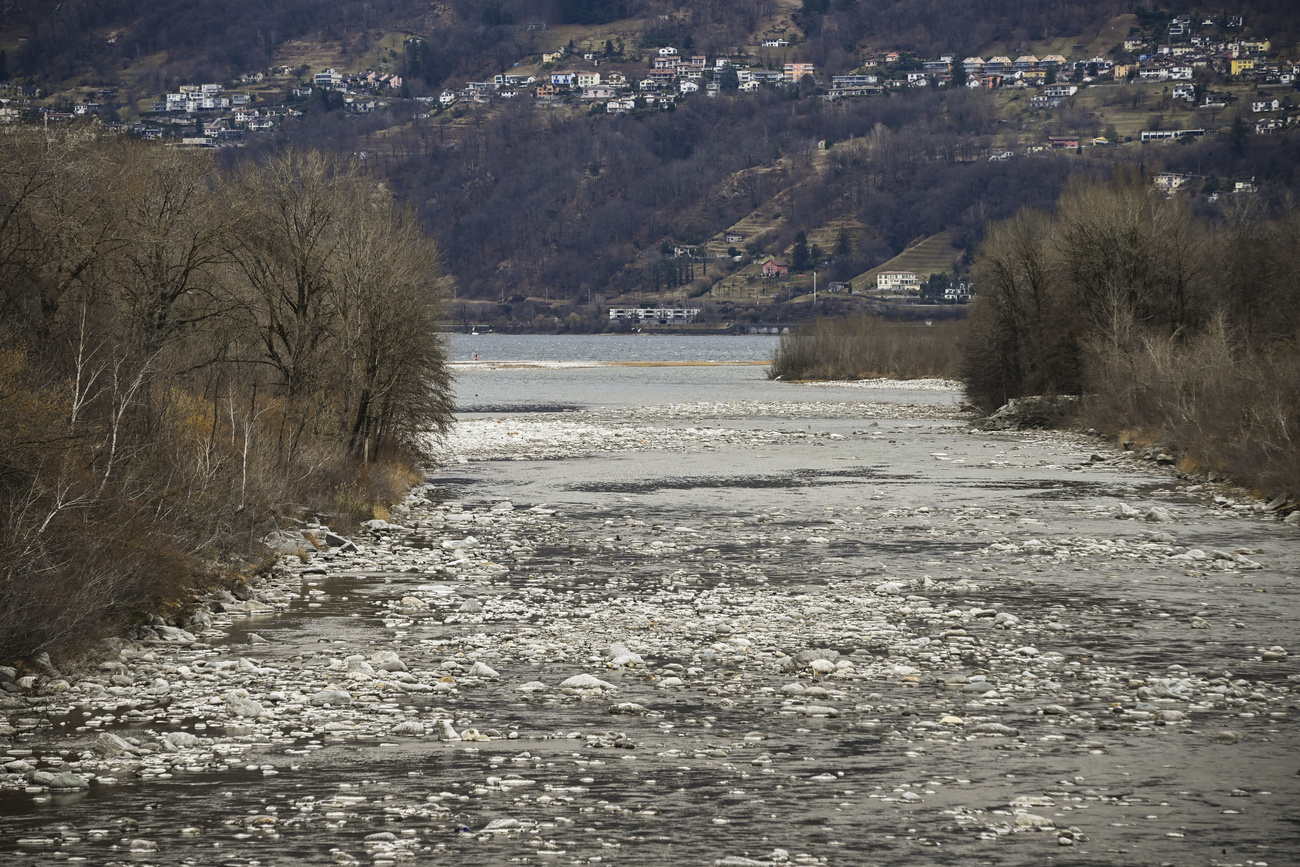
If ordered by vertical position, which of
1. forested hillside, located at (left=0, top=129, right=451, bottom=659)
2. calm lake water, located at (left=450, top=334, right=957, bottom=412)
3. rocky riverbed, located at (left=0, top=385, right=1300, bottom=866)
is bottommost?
calm lake water, located at (left=450, top=334, right=957, bottom=412)

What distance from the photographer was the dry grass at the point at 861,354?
12950 centimetres

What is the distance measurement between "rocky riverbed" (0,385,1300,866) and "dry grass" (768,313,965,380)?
329ft

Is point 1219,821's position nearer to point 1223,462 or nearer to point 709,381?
point 1223,462

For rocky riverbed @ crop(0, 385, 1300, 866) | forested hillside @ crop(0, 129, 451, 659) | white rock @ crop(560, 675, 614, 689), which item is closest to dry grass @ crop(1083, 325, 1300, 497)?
rocky riverbed @ crop(0, 385, 1300, 866)

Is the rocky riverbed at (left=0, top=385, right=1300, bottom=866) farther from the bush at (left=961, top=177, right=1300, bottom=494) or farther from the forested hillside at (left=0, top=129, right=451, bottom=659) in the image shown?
the bush at (left=961, top=177, right=1300, bottom=494)

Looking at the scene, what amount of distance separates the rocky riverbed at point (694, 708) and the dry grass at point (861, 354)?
329 feet

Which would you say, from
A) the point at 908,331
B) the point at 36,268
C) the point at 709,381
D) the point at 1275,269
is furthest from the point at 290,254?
the point at 908,331

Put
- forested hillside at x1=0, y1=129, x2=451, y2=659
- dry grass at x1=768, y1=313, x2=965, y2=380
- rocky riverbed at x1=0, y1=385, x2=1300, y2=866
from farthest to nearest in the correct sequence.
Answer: dry grass at x1=768, y1=313, x2=965, y2=380, forested hillside at x1=0, y1=129, x2=451, y2=659, rocky riverbed at x1=0, y1=385, x2=1300, y2=866

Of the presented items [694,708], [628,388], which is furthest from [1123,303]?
[694,708]

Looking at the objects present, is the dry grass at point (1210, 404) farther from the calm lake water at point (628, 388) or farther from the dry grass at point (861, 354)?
the dry grass at point (861, 354)

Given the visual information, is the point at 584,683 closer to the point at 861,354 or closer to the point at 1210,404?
the point at 1210,404

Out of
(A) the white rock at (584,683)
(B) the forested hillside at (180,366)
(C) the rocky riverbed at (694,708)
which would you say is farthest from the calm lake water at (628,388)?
(A) the white rock at (584,683)

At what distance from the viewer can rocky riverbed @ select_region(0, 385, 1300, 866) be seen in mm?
10875

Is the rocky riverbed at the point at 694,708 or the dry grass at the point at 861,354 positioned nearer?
the rocky riverbed at the point at 694,708
